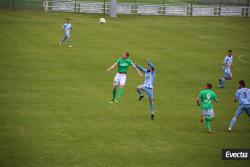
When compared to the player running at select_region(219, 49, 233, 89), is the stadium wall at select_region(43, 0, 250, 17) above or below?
above

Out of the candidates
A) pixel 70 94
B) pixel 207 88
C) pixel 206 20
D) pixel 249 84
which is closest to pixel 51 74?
pixel 70 94

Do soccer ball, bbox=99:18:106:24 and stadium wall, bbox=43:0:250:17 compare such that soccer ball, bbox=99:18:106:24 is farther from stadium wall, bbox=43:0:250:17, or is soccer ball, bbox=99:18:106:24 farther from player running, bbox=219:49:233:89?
player running, bbox=219:49:233:89

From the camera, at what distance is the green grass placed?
23422 millimetres

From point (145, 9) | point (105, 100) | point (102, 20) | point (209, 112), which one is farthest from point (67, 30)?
point (145, 9)

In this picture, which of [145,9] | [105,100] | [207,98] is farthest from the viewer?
[145,9]

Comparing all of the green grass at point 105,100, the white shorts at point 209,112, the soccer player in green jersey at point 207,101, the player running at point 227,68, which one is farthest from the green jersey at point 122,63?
the player running at point 227,68

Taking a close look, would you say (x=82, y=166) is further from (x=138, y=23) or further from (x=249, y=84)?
(x=138, y=23)

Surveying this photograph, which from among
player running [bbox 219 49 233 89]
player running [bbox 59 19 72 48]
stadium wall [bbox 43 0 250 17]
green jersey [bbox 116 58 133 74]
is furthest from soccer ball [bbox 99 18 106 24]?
green jersey [bbox 116 58 133 74]

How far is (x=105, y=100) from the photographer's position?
109 feet

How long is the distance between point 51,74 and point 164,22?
119ft

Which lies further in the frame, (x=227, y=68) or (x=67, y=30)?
(x=67, y=30)

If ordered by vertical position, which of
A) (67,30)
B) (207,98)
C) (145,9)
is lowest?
(207,98)

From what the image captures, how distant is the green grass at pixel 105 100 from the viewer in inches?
922

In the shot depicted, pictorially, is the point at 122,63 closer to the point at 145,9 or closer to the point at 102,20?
the point at 102,20
